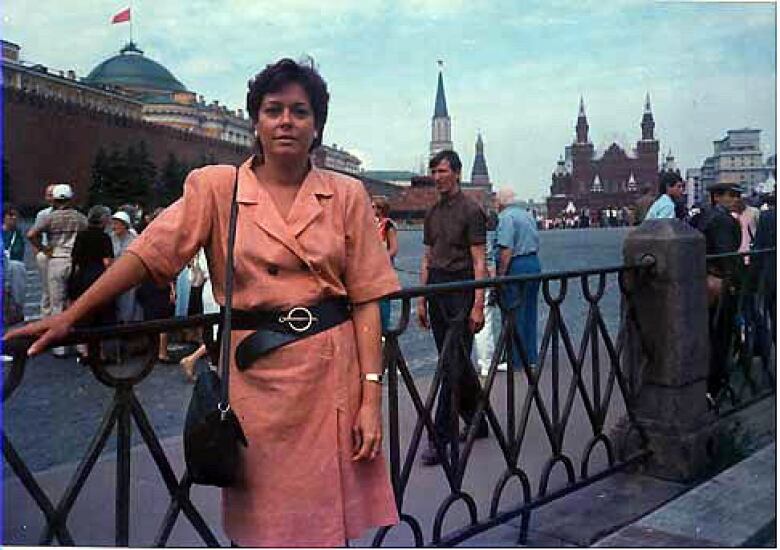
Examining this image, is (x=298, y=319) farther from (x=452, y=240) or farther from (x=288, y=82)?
(x=452, y=240)

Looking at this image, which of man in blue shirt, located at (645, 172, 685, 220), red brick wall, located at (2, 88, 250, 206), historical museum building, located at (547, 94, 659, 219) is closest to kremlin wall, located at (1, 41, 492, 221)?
red brick wall, located at (2, 88, 250, 206)

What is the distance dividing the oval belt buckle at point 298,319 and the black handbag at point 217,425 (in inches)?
4.9

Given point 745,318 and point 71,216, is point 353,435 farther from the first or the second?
point 71,216

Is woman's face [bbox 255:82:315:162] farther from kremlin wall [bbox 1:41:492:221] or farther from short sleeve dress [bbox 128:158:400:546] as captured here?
kremlin wall [bbox 1:41:492:221]

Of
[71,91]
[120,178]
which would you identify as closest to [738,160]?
[120,178]

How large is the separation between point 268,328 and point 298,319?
7 centimetres

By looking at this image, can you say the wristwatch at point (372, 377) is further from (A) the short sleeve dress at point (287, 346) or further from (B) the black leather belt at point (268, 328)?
(B) the black leather belt at point (268, 328)

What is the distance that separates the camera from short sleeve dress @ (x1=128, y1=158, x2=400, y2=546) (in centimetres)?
187

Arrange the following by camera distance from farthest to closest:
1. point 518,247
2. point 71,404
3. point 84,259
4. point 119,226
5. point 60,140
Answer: point 60,140, point 119,226, point 84,259, point 518,247, point 71,404

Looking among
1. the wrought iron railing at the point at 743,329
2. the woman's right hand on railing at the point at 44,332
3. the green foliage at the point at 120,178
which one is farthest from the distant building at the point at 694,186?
the green foliage at the point at 120,178

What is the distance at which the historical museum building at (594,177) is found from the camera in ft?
255

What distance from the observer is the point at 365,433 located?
200 centimetres

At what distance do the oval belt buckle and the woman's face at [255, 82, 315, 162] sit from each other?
35 cm

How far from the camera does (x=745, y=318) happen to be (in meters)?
4.89
